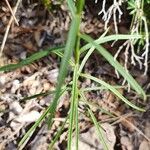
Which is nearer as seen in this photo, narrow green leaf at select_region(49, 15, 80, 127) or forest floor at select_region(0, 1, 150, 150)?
narrow green leaf at select_region(49, 15, 80, 127)

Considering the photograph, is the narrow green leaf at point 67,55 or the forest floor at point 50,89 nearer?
the narrow green leaf at point 67,55

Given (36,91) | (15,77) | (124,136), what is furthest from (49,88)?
(124,136)

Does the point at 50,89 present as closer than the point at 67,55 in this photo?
No

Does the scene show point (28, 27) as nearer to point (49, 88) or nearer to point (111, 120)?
point (49, 88)

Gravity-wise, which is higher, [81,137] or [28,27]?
[28,27]

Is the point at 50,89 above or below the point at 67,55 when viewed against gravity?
below

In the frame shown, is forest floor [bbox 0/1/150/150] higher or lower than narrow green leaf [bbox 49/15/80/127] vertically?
lower

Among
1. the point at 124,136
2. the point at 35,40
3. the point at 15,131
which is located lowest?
the point at 124,136

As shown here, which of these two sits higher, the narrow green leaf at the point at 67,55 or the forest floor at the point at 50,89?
the narrow green leaf at the point at 67,55
